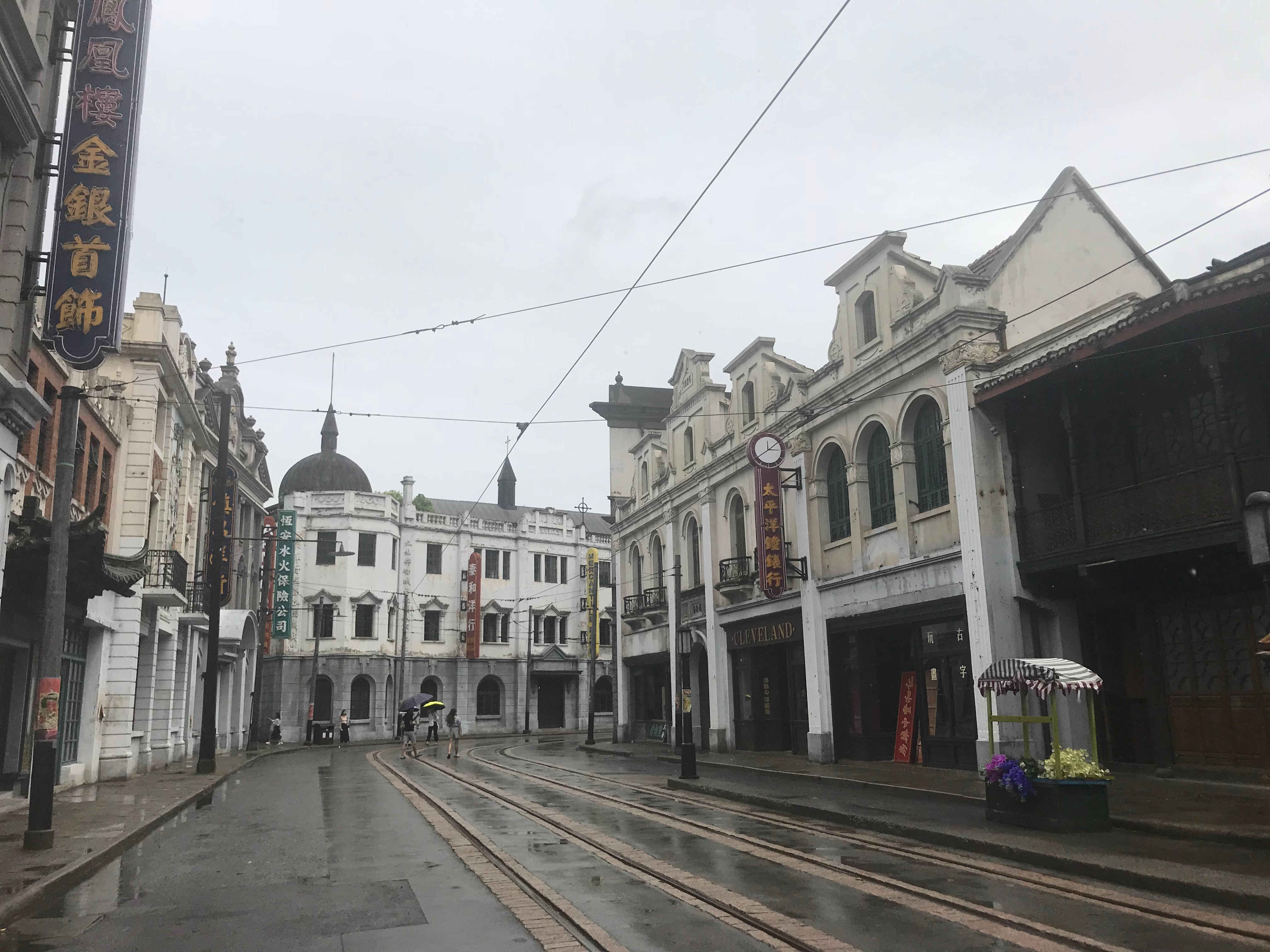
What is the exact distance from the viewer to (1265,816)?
477 inches

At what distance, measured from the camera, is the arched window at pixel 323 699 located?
5425cm

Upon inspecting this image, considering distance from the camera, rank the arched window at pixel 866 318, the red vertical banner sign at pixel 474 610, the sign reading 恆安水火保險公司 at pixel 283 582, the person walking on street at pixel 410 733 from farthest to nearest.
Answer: the red vertical banner sign at pixel 474 610 < the sign reading 恆安水火保險公司 at pixel 283 582 < the person walking on street at pixel 410 733 < the arched window at pixel 866 318

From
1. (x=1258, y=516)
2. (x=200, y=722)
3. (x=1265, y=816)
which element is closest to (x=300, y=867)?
(x=1258, y=516)

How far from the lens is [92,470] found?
23.0 metres

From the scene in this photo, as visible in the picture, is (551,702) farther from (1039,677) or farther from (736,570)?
(1039,677)

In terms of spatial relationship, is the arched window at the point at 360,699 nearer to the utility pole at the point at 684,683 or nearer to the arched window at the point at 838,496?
the utility pole at the point at 684,683

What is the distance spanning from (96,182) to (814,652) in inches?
699

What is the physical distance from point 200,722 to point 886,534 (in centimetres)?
2821

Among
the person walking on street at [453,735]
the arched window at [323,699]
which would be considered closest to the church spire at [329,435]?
the arched window at [323,699]

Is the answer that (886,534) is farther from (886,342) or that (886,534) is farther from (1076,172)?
(1076,172)

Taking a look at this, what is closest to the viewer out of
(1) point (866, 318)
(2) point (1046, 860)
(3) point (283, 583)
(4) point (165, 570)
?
(2) point (1046, 860)

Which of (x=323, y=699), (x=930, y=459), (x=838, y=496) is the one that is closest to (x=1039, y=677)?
(x=930, y=459)

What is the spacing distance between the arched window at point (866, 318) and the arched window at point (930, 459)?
2.58 meters

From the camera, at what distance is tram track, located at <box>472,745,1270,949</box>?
7418 millimetres
